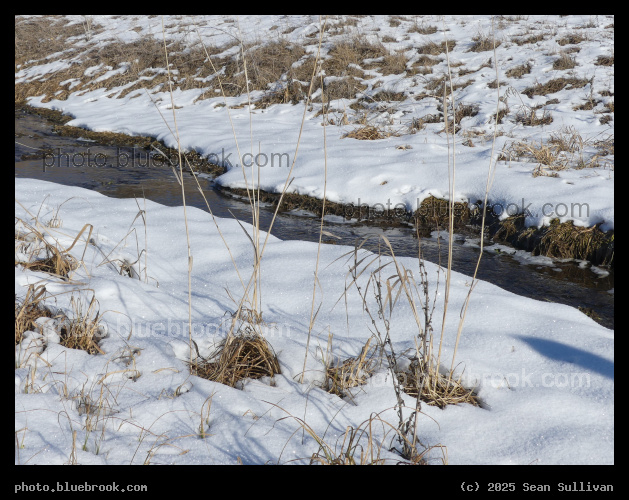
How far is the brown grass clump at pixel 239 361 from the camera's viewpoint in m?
2.13

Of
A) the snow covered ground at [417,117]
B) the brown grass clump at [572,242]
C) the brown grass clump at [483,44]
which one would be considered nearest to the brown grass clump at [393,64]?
the snow covered ground at [417,117]

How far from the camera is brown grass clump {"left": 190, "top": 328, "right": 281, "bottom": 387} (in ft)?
7.00

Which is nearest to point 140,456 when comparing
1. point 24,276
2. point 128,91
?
point 24,276

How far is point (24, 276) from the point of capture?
2762mm

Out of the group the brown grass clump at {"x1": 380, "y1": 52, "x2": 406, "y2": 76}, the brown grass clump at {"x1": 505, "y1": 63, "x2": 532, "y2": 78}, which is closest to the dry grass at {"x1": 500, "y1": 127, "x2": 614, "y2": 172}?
the brown grass clump at {"x1": 505, "y1": 63, "x2": 532, "y2": 78}

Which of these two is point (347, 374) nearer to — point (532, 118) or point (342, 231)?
point (342, 231)

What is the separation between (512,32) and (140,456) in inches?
510

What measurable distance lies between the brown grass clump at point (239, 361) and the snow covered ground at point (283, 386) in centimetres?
6

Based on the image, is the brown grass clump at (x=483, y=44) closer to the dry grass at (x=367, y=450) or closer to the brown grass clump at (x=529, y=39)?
the brown grass clump at (x=529, y=39)

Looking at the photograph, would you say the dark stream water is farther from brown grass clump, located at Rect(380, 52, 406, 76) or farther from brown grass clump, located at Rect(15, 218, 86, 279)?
brown grass clump, located at Rect(380, 52, 406, 76)

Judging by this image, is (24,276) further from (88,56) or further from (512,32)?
(88,56)

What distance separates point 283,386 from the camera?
212cm

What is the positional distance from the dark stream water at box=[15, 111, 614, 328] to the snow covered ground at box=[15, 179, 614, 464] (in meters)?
0.69

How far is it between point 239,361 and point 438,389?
0.90 metres
